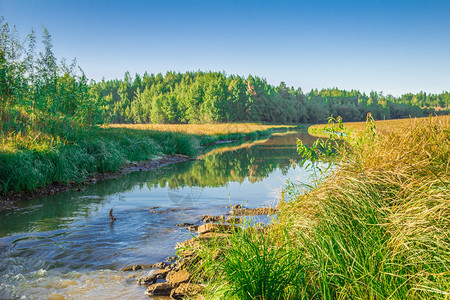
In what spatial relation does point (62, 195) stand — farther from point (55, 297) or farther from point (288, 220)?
point (288, 220)

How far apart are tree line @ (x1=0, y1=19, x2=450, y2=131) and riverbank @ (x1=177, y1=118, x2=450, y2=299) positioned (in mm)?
6713

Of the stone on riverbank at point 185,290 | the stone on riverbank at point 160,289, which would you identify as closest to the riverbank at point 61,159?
the stone on riverbank at point 160,289

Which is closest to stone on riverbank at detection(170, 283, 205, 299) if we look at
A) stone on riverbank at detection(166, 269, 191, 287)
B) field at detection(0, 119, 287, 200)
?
stone on riverbank at detection(166, 269, 191, 287)

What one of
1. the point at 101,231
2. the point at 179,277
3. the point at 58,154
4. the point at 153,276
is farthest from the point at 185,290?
the point at 58,154

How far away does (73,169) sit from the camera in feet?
39.7

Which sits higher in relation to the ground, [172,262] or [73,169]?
[73,169]

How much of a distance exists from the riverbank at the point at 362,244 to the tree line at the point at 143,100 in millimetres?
→ 6713

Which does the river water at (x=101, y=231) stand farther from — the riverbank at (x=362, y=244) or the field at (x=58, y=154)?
the riverbank at (x=362, y=244)

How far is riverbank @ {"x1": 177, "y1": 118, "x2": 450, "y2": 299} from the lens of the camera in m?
3.03

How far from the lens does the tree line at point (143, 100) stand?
45.8 feet

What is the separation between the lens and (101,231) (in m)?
7.20

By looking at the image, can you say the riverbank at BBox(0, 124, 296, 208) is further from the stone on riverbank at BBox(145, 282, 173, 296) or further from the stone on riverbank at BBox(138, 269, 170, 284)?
the stone on riverbank at BBox(145, 282, 173, 296)

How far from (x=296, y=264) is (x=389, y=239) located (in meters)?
0.93

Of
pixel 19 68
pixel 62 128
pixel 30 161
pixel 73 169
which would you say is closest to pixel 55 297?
pixel 30 161
